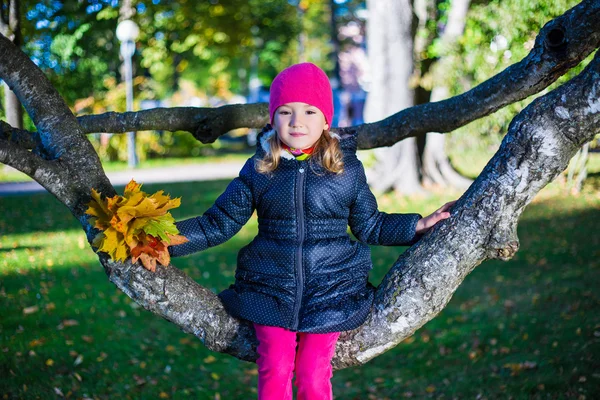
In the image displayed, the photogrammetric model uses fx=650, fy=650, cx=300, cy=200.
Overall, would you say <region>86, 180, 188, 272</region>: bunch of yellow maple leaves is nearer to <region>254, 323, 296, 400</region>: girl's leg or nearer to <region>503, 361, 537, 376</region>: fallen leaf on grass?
<region>254, 323, 296, 400</region>: girl's leg

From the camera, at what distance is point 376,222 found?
2824 millimetres

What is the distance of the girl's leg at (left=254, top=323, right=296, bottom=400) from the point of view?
2594mm

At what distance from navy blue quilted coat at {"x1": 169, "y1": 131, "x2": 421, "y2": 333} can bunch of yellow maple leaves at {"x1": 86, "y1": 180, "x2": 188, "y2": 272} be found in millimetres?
137

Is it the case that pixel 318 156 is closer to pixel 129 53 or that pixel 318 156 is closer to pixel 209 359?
pixel 209 359

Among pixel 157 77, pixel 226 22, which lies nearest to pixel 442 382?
pixel 226 22

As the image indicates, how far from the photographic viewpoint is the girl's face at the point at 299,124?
2.70 metres

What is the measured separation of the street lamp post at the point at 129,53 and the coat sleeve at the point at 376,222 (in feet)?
42.3

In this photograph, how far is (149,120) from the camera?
3.48 metres

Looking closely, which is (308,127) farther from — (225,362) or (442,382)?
(225,362)

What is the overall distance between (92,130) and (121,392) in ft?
7.27

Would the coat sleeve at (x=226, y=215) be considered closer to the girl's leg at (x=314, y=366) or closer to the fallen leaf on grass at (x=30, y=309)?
the girl's leg at (x=314, y=366)

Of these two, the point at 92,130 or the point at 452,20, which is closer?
the point at 92,130

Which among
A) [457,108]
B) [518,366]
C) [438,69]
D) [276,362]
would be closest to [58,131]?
[276,362]

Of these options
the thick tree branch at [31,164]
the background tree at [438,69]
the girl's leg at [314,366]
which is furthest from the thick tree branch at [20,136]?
the background tree at [438,69]
